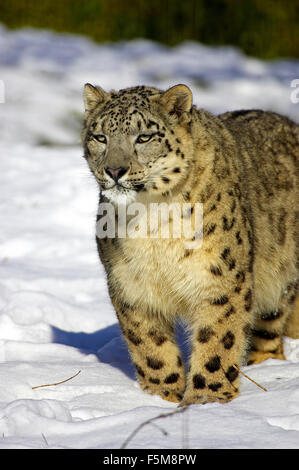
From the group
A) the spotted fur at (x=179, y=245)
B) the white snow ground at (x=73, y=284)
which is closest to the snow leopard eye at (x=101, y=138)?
the spotted fur at (x=179, y=245)

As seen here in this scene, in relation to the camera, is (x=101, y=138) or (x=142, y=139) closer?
(x=142, y=139)

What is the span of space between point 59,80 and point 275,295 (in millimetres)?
10344

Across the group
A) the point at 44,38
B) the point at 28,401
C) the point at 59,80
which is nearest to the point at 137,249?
the point at 28,401

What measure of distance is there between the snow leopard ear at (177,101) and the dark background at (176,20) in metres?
14.6

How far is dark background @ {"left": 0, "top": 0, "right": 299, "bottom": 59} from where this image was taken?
18.5m

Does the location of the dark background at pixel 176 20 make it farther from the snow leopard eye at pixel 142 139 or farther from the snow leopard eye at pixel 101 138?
the snow leopard eye at pixel 142 139

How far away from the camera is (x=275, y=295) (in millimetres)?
5324

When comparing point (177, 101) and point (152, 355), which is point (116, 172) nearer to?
point (177, 101)

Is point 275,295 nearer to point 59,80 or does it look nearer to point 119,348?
point 119,348

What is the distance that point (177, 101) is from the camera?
178 inches

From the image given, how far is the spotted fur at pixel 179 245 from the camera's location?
4.36m

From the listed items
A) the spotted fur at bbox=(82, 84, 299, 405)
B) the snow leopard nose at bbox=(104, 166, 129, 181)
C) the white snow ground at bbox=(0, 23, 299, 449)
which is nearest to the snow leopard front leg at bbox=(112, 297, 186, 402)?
the spotted fur at bbox=(82, 84, 299, 405)

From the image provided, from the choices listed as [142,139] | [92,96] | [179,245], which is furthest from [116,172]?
[92,96]

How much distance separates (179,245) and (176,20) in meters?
15.3
